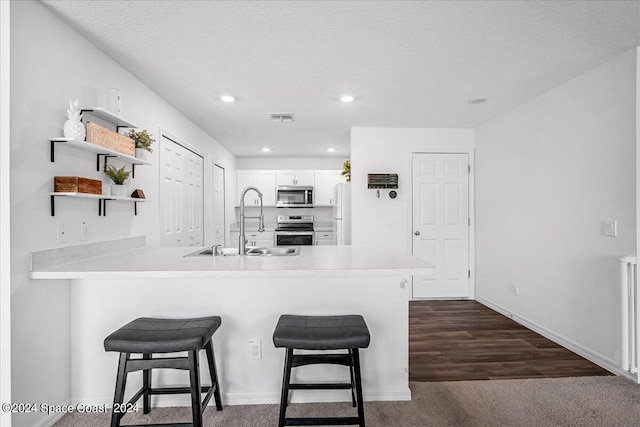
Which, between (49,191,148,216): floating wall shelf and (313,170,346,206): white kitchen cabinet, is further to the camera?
(313,170,346,206): white kitchen cabinet

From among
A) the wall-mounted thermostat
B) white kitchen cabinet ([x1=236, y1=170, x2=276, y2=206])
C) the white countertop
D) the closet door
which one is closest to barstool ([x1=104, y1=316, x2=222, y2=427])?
the white countertop

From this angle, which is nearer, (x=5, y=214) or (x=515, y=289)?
(x=5, y=214)

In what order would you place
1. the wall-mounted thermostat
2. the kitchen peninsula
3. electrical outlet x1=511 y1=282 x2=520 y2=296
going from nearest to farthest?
1. the kitchen peninsula
2. electrical outlet x1=511 y1=282 x2=520 y2=296
3. the wall-mounted thermostat

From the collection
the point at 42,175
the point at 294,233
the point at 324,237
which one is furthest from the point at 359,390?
the point at 324,237

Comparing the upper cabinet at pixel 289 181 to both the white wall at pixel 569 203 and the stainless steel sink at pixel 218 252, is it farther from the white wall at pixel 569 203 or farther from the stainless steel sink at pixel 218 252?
the stainless steel sink at pixel 218 252

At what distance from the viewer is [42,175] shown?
1.81 meters

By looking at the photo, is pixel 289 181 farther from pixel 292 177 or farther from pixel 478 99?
pixel 478 99

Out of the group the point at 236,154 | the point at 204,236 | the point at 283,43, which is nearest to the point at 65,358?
the point at 283,43

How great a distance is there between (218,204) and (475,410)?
429cm

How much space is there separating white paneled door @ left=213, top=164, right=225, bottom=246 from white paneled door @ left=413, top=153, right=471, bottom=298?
2844mm

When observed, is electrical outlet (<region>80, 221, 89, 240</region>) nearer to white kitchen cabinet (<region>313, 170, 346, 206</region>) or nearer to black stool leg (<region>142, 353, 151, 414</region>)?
black stool leg (<region>142, 353, 151, 414</region>)

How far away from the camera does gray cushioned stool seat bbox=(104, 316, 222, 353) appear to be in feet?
5.31

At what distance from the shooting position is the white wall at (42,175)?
1.67m

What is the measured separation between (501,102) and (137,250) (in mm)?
3616
